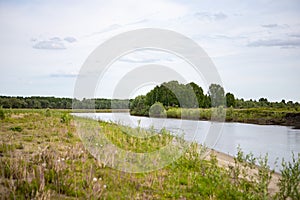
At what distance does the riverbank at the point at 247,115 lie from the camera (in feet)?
95.1

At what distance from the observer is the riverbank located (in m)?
29.0

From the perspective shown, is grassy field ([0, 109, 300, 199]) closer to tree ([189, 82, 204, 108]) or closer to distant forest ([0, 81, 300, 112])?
distant forest ([0, 81, 300, 112])

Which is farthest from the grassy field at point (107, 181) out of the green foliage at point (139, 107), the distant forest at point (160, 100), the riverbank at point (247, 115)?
the riverbank at point (247, 115)

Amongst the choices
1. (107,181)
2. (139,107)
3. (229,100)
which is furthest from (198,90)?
(229,100)

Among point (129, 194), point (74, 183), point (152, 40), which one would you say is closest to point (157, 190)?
point (129, 194)

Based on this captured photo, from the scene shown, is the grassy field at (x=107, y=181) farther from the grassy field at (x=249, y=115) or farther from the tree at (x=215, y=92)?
the grassy field at (x=249, y=115)

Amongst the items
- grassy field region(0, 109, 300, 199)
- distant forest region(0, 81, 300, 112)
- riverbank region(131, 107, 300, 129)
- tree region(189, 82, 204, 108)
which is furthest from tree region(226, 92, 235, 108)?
grassy field region(0, 109, 300, 199)

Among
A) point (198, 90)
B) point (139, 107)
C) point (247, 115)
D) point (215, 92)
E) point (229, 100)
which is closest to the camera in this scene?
point (215, 92)

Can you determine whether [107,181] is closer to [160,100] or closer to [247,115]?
[160,100]

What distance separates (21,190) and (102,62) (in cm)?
567

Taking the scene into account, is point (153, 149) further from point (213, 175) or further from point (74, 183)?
point (74, 183)

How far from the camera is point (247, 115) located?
33.9 meters

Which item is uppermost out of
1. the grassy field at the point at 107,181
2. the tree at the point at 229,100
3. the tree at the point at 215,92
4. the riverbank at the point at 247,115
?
the tree at the point at 229,100

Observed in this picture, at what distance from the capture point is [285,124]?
94.0 ft
